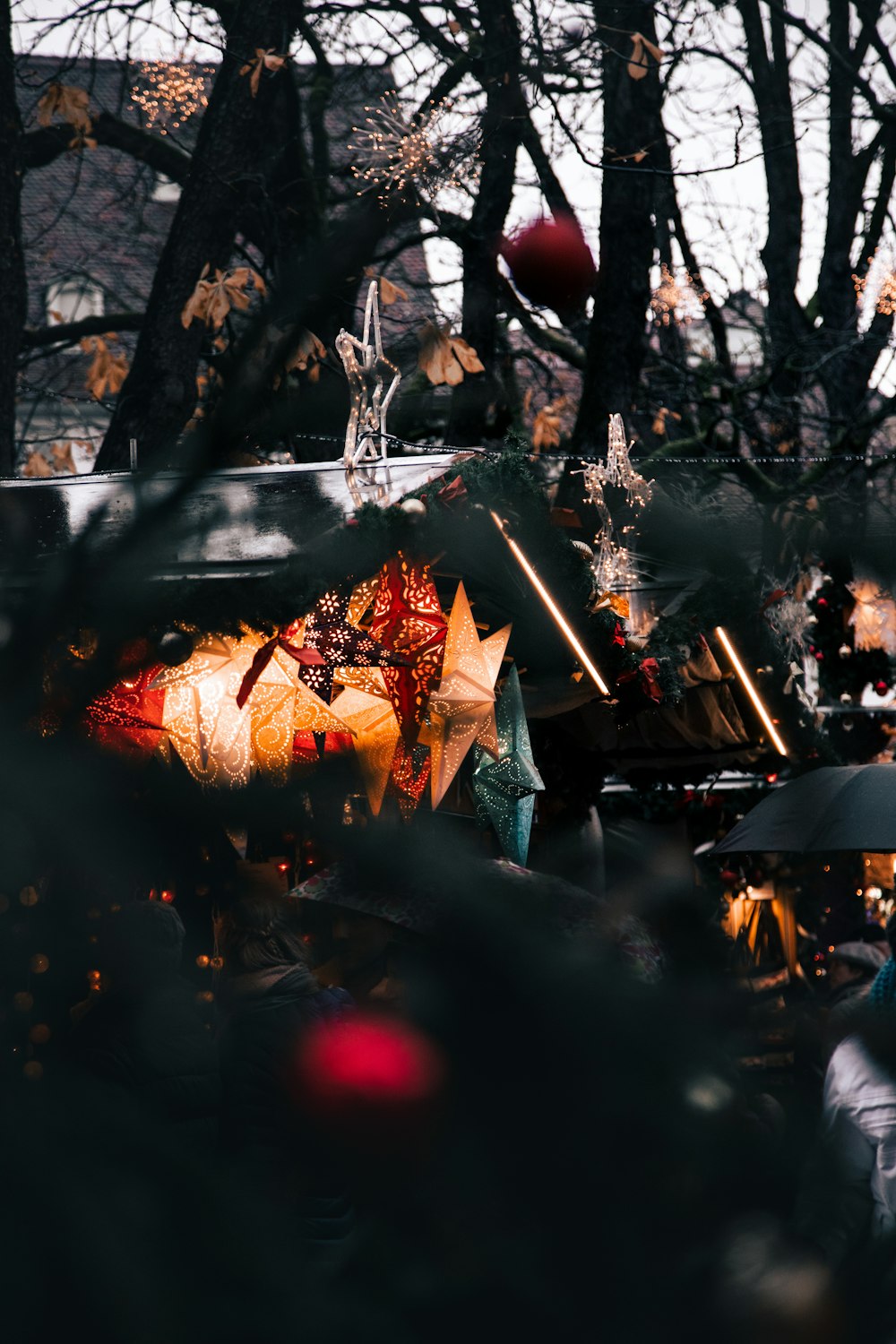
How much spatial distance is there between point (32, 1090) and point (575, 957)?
15.5 inches

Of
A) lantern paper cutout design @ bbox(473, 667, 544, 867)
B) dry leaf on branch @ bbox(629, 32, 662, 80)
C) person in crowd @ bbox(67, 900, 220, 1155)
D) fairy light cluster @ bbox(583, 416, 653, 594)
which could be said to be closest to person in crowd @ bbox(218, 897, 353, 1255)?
person in crowd @ bbox(67, 900, 220, 1155)

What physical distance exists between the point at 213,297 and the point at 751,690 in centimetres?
333

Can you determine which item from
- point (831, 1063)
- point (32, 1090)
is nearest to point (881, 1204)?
point (831, 1063)

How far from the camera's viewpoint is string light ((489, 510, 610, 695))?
13.4 ft

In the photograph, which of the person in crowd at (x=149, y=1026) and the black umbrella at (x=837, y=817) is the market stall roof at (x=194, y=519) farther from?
the black umbrella at (x=837, y=817)

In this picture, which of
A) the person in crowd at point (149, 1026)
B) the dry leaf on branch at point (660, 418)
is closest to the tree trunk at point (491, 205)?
the dry leaf on branch at point (660, 418)

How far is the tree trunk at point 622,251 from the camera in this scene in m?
9.04

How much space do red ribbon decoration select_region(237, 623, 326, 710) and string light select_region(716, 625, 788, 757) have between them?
2.89 metres

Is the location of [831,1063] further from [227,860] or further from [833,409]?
[833,409]

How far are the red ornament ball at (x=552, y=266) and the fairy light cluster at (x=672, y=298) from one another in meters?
4.21

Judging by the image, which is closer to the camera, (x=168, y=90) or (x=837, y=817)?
(x=837, y=817)

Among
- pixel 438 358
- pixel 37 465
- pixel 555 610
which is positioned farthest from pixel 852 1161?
pixel 37 465

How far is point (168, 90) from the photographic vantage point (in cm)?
998

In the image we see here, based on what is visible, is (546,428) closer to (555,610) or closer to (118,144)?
(118,144)
